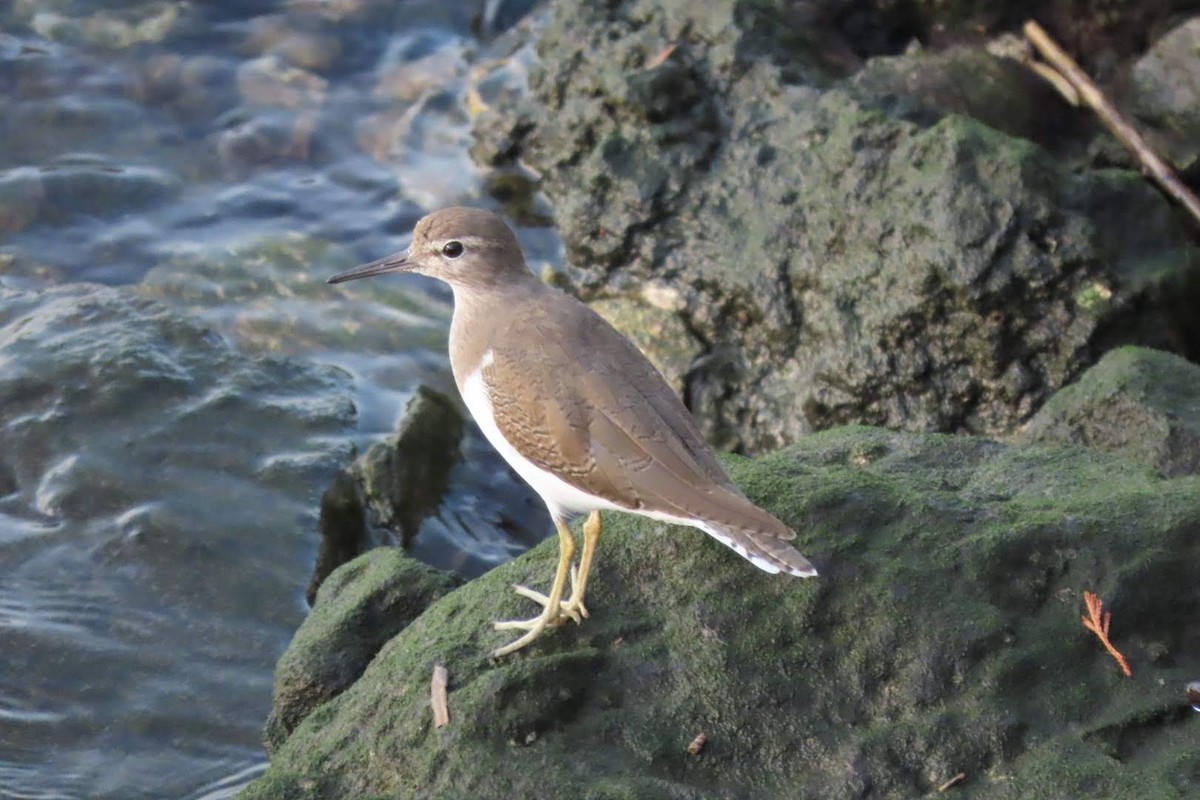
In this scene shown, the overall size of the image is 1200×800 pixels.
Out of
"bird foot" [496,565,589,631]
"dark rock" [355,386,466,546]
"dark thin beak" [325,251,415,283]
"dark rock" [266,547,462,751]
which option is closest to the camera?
"bird foot" [496,565,589,631]

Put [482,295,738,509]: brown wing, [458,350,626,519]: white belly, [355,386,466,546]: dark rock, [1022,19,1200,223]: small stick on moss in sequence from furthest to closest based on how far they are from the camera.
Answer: [1022,19,1200,223]: small stick on moss
[355,386,466,546]: dark rock
[458,350,626,519]: white belly
[482,295,738,509]: brown wing

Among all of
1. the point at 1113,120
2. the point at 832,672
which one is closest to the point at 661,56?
the point at 1113,120

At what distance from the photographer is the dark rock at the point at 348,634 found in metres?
4.71

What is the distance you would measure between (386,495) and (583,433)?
255 cm

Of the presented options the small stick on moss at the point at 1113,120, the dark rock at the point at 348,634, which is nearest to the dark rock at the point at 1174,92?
the small stick on moss at the point at 1113,120

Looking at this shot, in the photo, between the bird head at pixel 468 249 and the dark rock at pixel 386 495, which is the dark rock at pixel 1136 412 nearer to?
the bird head at pixel 468 249

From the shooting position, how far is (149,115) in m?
9.61

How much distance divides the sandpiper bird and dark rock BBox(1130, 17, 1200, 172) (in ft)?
15.3

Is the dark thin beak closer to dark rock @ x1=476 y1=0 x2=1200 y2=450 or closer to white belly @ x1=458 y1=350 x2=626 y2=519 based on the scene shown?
white belly @ x1=458 y1=350 x2=626 y2=519

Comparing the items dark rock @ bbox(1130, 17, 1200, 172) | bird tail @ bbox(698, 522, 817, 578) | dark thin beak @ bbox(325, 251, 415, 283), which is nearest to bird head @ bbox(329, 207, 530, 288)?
dark thin beak @ bbox(325, 251, 415, 283)

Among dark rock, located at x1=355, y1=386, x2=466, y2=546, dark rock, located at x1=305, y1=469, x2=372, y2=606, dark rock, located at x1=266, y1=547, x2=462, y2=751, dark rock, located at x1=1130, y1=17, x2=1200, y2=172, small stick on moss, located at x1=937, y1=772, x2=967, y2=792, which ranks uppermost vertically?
dark rock, located at x1=1130, y1=17, x2=1200, y2=172

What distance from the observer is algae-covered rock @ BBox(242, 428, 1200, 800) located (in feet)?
11.6

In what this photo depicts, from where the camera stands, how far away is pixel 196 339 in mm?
7273

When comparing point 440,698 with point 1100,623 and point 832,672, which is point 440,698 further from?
point 1100,623
